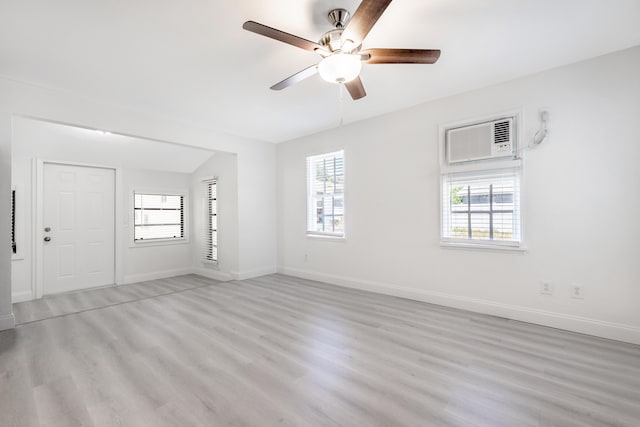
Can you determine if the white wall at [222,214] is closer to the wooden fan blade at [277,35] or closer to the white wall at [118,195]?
the white wall at [118,195]

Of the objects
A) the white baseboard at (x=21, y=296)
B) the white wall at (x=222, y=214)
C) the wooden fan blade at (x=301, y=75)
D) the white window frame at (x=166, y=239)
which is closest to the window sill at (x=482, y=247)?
the wooden fan blade at (x=301, y=75)

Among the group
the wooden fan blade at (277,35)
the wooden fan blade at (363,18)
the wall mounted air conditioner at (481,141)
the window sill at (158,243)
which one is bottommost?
the window sill at (158,243)

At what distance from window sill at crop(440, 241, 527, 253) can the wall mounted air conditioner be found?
997 mm

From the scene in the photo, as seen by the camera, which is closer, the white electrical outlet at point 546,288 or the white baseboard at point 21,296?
the white electrical outlet at point 546,288

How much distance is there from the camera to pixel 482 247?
3.45 metres

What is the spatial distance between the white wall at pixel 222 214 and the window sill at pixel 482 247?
3513 mm

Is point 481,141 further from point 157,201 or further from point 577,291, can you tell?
point 157,201

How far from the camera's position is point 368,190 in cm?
450

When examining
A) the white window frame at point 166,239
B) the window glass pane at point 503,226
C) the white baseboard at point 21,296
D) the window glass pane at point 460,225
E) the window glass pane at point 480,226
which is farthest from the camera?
the white window frame at point 166,239

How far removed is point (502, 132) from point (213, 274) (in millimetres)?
5241

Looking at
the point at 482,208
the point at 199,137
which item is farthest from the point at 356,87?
the point at 199,137

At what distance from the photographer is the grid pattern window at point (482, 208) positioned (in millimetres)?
3279

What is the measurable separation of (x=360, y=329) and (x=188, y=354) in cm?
163

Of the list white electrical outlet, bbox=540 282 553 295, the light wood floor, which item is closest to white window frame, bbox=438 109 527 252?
white electrical outlet, bbox=540 282 553 295
